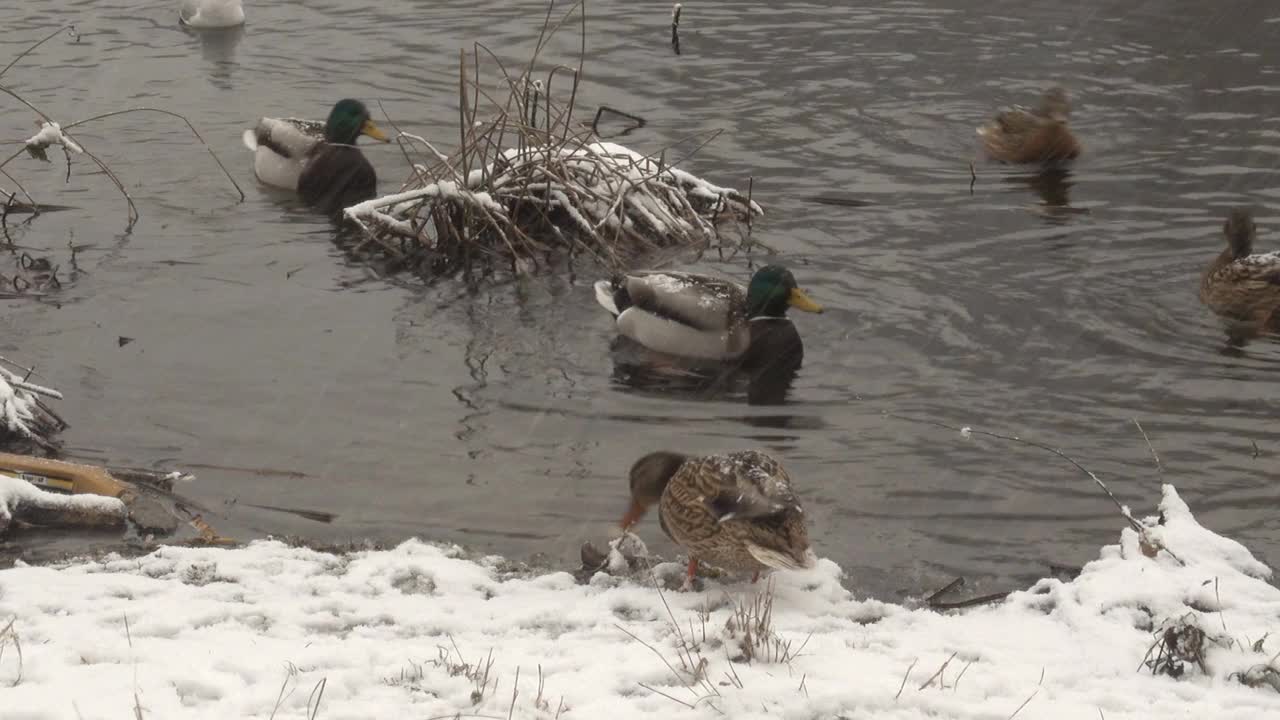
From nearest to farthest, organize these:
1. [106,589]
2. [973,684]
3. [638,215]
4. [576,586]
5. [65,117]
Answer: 1. [973,684]
2. [106,589]
3. [576,586]
4. [638,215]
5. [65,117]

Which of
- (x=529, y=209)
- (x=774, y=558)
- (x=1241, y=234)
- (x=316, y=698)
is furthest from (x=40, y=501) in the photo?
(x=1241, y=234)

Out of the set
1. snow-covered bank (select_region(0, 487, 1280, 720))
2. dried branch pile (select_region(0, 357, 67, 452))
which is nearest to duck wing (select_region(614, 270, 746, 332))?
snow-covered bank (select_region(0, 487, 1280, 720))

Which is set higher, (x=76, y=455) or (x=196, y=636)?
(x=196, y=636)

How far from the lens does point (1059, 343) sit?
8547 millimetres

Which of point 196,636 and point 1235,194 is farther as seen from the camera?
point 1235,194

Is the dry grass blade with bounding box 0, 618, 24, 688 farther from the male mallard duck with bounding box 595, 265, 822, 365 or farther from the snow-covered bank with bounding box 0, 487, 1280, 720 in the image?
the male mallard duck with bounding box 595, 265, 822, 365

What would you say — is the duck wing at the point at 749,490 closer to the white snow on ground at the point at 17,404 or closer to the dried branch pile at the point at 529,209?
the white snow on ground at the point at 17,404

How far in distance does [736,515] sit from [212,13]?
1293 centimetres

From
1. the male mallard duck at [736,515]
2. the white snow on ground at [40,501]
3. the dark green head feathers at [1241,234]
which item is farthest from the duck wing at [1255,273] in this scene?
the white snow on ground at [40,501]

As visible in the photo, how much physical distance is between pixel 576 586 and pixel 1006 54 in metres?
10.8

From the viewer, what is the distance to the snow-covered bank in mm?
4305

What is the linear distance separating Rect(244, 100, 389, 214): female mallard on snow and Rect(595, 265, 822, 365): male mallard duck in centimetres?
382

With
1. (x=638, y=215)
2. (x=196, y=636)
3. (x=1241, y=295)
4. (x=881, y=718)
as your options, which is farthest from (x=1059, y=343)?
(x=196, y=636)

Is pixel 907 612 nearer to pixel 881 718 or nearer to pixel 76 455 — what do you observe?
pixel 881 718
